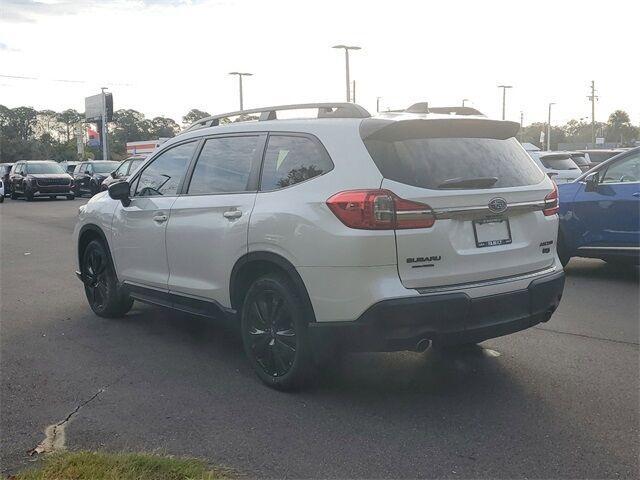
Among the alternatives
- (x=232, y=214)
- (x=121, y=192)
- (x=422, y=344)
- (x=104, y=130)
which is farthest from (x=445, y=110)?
(x=104, y=130)

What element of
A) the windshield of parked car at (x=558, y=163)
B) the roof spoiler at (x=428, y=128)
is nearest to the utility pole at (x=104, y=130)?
the windshield of parked car at (x=558, y=163)

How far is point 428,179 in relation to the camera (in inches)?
160

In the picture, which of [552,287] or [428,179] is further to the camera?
[552,287]

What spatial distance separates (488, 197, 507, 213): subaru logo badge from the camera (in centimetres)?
421

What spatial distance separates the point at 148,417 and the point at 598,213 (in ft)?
20.2

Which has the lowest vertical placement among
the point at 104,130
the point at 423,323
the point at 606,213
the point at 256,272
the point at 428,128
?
the point at 423,323

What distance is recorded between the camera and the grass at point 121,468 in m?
3.26

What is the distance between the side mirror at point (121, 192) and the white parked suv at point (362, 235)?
89 cm

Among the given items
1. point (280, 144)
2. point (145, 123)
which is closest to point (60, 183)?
point (280, 144)

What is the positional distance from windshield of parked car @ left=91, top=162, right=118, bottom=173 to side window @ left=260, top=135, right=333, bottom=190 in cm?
2670

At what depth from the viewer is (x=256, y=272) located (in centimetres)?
463

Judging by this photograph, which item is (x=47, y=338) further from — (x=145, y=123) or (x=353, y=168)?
(x=145, y=123)

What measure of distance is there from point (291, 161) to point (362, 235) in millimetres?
907

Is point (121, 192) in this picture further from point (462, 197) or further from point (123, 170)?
point (123, 170)
